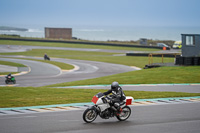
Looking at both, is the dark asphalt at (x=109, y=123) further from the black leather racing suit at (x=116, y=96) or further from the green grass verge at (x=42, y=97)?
the green grass verge at (x=42, y=97)

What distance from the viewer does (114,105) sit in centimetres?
1215

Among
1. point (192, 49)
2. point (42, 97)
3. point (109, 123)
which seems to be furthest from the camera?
point (192, 49)

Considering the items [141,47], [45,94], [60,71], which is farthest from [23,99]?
[141,47]

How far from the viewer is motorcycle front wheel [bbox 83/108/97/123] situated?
11.7m

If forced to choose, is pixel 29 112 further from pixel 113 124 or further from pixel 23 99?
pixel 113 124

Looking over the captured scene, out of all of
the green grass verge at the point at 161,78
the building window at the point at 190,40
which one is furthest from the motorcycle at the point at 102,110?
the building window at the point at 190,40

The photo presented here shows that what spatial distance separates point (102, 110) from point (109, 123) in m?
0.65

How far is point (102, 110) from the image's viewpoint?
11961 mm

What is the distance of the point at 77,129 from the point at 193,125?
452 cm

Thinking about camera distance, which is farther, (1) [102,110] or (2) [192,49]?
(2) [192,49]

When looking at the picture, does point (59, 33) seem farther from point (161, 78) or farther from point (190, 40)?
point (161, 78)

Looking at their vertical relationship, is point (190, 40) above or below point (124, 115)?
above

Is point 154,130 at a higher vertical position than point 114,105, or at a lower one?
lower

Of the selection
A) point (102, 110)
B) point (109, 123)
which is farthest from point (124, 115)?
point (102, 110)
